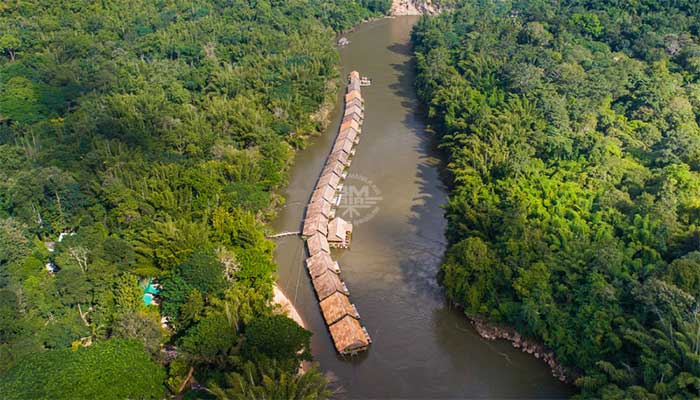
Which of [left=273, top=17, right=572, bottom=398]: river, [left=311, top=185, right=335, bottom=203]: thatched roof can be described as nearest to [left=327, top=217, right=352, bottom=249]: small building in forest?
[left=273, top=17, right=572, bottom=398]: river

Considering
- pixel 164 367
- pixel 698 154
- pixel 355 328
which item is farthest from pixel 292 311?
pixel 698 154

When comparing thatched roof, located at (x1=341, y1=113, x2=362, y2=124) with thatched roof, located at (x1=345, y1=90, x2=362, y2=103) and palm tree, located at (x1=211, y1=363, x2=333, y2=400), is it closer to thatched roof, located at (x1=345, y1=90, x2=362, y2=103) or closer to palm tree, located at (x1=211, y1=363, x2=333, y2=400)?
thatched roof, located at (x1=345, y1=90, x2=362, y2=103)

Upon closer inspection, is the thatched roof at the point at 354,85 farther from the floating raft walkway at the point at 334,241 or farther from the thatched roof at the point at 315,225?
the thatched roof at the point at 315,225

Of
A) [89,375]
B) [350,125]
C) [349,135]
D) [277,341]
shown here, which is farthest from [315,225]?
[89,375]

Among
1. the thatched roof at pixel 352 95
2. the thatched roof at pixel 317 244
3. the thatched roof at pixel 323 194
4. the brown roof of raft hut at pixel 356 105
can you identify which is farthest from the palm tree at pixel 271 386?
the thatched roof at pixel 352 95

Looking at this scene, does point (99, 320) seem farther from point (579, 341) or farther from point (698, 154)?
point (698, 154)

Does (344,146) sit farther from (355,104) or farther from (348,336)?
(348,336)
